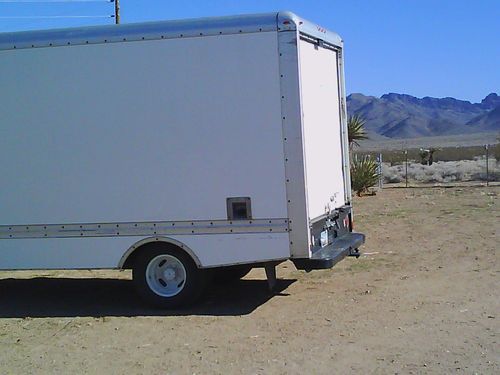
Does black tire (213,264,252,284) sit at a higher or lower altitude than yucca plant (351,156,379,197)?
lower

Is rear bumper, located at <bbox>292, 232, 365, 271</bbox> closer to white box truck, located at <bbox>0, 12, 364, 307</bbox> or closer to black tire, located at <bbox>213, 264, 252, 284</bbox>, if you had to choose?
white box truck, located at <bbox>0, 12, 364, 307</bbox>

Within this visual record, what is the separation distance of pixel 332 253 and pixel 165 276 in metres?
1.97

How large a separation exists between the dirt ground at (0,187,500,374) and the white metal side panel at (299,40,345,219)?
1.19 metres

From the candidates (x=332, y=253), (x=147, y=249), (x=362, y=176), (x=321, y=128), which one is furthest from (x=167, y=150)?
(x=362, y=176)

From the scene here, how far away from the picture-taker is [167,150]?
8.52 m

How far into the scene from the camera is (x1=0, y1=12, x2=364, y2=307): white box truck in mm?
8172

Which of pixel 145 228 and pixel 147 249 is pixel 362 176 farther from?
pixel 145 228

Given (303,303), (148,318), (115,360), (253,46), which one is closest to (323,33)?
(253,46)

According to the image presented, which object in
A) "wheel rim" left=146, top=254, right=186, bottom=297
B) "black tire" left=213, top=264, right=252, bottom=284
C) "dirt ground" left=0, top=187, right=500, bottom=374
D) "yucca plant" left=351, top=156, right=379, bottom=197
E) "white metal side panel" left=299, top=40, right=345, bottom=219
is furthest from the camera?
"yucca plant" left=351, top=156, right=379, bottom=197

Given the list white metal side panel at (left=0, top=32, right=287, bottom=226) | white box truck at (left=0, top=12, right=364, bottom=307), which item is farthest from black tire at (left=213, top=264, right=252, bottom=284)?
white metal side panel at (left=0, top=32, right=287, bottom=226)

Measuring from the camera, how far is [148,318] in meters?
8.48

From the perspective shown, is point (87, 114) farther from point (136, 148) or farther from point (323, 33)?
point (323, 33)

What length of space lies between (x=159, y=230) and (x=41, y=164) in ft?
5.47

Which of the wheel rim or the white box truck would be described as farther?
the wheel rim
